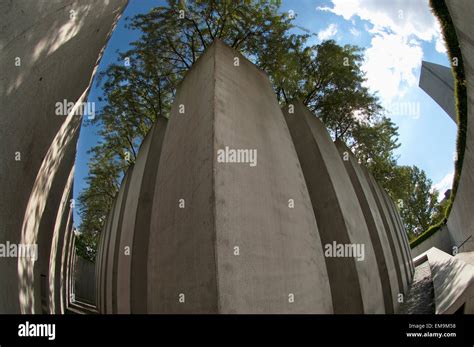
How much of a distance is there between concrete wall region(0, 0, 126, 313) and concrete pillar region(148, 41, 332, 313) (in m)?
2.60

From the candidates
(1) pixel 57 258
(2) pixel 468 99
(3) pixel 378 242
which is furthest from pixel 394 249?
(1) pixel 57 258

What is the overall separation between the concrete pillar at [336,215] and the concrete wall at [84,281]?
84.5 feet

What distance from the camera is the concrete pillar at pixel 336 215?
8.38 metres

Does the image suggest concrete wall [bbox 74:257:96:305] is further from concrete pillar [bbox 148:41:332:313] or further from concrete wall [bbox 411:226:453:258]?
concrete wall [bbox 411:226:453:258]

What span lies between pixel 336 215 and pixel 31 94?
8055 mm

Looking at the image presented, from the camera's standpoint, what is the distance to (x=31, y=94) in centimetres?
486

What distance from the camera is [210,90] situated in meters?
7.05

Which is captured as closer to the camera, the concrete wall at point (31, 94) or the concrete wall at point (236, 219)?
the concrete wall at point (31, 94)

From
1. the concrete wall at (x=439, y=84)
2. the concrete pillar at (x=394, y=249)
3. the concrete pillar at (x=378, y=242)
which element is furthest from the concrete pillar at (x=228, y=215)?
the concrete wall at (x=439, y=84)

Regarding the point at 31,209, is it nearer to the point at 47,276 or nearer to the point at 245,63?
the point at 47,276

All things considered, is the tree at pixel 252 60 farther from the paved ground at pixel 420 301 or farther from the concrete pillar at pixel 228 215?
the paved ground at pixel 420 301

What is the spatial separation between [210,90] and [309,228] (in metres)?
4.09
